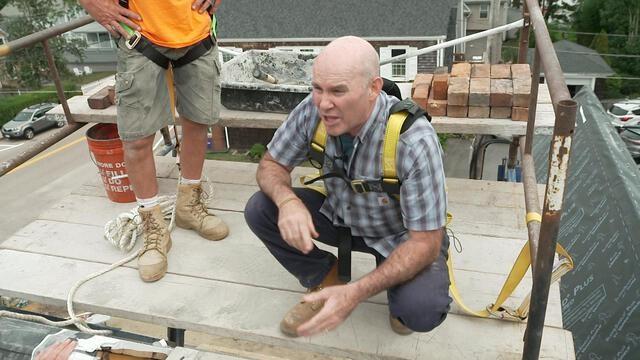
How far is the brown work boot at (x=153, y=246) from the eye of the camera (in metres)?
2.95

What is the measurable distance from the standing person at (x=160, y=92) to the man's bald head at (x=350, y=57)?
1188 mm

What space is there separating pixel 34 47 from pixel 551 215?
1342 inches

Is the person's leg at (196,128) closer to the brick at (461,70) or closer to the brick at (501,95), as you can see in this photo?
the brick at (501,95)

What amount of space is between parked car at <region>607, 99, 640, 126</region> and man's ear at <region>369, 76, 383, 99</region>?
24046 millimetres

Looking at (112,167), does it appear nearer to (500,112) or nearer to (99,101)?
(99,101)

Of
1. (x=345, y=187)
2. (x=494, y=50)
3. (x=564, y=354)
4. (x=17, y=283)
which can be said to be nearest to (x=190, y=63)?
(x=345, y=187)

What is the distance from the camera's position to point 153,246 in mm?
3062

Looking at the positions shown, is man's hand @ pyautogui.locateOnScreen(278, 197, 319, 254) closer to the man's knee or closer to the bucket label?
the man's knee

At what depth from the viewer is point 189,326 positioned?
8.66 feet

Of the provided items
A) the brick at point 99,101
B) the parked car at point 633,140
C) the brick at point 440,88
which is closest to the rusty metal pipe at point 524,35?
the brick at point 440,88

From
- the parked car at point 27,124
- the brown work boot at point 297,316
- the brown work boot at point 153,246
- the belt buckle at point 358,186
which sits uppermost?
the belt buckle at point 358,186

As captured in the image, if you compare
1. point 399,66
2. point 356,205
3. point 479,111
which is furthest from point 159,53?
point 399,66

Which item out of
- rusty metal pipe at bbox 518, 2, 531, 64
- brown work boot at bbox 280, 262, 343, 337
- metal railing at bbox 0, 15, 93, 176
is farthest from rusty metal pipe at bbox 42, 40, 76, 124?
rusty metal pipe at bbox 518, 2, 531, 64

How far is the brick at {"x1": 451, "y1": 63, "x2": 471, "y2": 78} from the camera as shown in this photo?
4153mm
